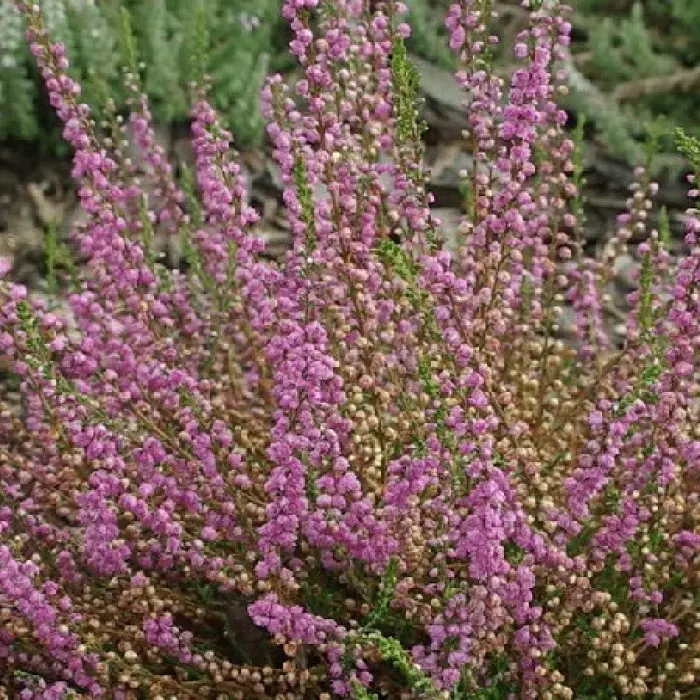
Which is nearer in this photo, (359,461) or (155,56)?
(359,461)

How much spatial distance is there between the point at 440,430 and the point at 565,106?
3158 mm

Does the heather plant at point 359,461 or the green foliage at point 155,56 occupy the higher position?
the green foliage at point 155,56

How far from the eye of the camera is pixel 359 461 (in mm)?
2676

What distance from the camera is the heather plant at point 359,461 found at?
2.29 meters

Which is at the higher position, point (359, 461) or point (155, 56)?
point (155, 56)

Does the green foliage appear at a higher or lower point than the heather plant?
higher

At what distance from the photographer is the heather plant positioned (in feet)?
7.52

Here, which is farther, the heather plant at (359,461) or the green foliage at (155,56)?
the green foliage at (155,56)

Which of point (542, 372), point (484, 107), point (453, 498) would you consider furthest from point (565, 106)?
point (453, 498)

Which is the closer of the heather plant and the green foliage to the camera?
the heather plant

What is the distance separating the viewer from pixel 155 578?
2807 mm

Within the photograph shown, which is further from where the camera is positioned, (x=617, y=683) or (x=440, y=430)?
(x=617, y=683)

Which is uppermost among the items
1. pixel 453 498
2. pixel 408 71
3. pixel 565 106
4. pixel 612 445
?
pixel 565 106

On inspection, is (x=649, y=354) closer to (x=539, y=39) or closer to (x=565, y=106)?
(x=539, y=39)
